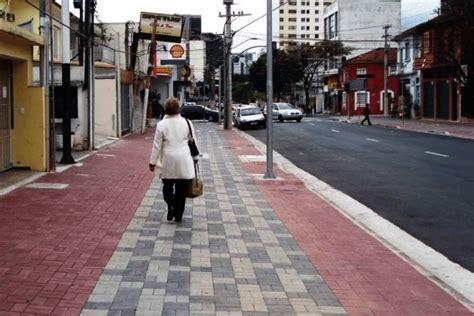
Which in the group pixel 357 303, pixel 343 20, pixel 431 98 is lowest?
pixel 357 303

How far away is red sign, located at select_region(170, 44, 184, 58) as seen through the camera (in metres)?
52.6

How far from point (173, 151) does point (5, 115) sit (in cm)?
659

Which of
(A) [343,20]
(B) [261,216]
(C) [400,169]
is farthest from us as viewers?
(A) [343,20]

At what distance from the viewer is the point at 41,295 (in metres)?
5.62

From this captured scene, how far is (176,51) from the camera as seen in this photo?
175ft

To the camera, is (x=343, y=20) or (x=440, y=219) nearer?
(x=440, y=219)

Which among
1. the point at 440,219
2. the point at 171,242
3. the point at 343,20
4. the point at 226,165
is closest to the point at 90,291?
the point at 171,242

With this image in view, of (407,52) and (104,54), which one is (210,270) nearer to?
A: (104,54)

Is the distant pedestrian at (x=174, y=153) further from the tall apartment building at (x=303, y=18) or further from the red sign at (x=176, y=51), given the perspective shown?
the tall apartment building at (x=303, y=18)

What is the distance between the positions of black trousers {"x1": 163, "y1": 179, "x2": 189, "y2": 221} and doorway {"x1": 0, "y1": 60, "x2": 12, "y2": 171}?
20.1 feet

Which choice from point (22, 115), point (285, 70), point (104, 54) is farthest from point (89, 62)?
point (285, 70)

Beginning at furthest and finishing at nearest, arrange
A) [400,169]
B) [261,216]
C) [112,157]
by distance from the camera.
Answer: [112,157]
[400,169]
[261,216]

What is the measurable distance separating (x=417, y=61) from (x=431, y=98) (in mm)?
3395

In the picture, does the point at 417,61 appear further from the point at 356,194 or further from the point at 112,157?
the point at 356,194
